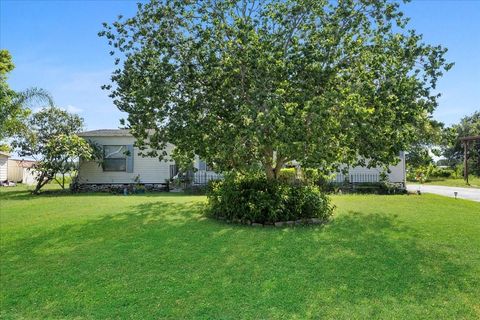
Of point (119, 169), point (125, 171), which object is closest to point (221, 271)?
point (125, 171)

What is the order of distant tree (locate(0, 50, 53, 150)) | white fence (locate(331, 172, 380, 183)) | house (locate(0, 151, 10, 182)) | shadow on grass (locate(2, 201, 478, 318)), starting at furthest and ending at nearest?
house (locate(0, 151, 10, 182)), white fence (locate(331, 172, 380, 183)), distant tree (locate(0, 50, 53, 150)), shadow on grass (locate(2, 201, 478, 318))

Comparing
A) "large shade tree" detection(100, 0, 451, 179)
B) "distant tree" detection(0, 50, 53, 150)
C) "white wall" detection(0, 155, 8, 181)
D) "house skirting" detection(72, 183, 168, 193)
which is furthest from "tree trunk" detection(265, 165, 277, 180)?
"white wall" detection(0, 155, 8, 181)

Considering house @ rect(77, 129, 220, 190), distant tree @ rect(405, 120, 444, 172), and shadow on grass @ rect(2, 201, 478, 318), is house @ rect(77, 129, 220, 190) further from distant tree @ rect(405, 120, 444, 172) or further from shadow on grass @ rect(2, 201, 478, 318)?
distant tree @ rect(405, 120, 444, 172)

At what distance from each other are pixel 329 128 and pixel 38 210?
9.05m

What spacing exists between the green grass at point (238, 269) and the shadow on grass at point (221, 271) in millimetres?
17

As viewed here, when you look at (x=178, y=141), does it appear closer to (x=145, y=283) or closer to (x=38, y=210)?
(x=145, y=283)

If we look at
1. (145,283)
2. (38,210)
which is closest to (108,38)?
(38,210)

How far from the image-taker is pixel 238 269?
5496mm

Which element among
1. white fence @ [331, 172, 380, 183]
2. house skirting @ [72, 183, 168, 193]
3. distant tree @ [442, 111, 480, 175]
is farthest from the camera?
distant tree @ [442, 111, 480, 175]

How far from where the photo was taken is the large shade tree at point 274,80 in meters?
7.58

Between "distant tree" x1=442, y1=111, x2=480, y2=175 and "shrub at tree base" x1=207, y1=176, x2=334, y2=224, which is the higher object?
"distant tree" x1=442, y1=111, x2=480, y2=175

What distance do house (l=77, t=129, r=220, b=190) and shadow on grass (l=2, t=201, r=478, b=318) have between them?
10.8 metres

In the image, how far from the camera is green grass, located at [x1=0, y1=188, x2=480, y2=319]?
4207mm

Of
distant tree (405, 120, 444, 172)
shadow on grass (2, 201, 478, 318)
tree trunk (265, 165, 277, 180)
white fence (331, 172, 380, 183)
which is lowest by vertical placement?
shadow on grass (2, 201, 478, 318)
